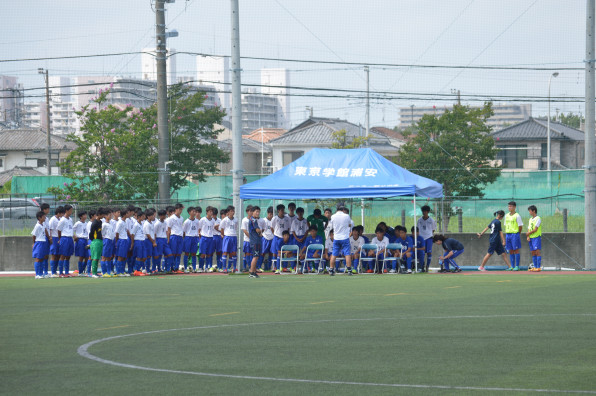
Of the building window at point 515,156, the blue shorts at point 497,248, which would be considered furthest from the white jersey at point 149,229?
Answer: the building window at point 515,156

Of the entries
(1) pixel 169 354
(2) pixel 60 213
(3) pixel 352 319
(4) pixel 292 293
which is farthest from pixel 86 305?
(2) pixel 60 213

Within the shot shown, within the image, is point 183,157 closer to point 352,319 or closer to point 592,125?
point 592,125

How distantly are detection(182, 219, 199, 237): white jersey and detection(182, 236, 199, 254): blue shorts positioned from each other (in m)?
0.18

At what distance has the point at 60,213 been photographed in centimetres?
2394

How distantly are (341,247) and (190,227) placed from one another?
16.2ft

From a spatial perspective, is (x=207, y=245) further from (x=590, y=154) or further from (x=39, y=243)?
(x=590, y=154)

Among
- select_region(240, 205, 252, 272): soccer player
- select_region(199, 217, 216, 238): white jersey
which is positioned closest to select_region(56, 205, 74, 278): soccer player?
select_region(199, 217, 216, 238): white jersey

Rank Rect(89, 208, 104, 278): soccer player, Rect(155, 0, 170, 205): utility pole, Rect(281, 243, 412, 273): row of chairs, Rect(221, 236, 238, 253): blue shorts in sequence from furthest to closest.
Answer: Rect(155, 0, 170, 205): utility pole, Rect(221, 236, 238, 253): blue shorts, Rect(89, 208, 104, 278): soccer player, Rect(281, 243, 412, 273): row of chairs

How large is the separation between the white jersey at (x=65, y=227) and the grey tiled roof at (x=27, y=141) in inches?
2135

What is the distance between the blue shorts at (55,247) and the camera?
23859 mm

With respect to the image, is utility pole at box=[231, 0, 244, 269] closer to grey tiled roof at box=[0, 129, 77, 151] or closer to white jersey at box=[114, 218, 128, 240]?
white jersey at box=[114, 218, 128, 240]

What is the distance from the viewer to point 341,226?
73.9ft

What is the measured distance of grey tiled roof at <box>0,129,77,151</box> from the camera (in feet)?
256

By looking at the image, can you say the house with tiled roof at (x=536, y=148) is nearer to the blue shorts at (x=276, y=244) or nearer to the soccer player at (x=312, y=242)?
the soccer player at (x=312, y=242)
